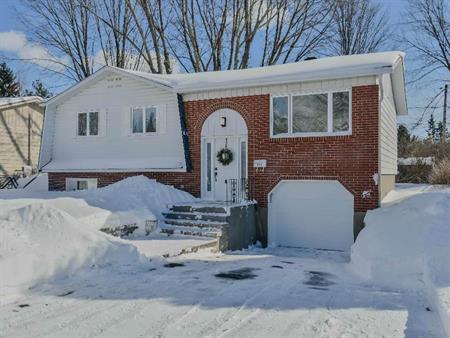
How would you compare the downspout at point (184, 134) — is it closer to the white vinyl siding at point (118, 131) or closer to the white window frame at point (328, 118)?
the white vinyl siding at point (118, 131)

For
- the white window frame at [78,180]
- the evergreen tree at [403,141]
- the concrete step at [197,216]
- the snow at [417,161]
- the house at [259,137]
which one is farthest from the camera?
the evergreen tree at [403,141]

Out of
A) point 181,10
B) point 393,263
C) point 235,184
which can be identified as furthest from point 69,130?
point 181,10

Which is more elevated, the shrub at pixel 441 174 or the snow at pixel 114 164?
the snow at pixel 114 164

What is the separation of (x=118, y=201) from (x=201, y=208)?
90.8 inches

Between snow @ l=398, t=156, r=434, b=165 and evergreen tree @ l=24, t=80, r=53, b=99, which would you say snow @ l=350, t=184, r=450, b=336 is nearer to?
snow @ l=398, t=156, r=434, b=165

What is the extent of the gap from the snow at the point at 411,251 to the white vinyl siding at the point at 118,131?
6897 millimetres

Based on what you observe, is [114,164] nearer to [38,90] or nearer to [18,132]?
[18,132]

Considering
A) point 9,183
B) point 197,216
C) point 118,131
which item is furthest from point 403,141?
point 9,183

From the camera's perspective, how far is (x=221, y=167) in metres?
13.9

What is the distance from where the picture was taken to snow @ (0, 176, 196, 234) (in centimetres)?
1041

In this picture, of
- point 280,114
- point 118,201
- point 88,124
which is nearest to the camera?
point 118,201

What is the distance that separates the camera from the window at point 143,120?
15117 millimetres

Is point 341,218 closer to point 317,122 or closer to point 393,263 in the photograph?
point 317,122

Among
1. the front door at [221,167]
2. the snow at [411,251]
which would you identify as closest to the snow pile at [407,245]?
the snow at [411,251]
